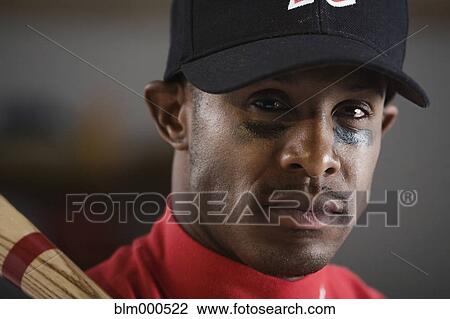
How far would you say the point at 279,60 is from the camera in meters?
0.58

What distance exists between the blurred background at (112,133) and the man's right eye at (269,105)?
0.41 feet

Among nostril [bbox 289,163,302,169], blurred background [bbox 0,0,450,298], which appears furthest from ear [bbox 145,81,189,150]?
nostril [bbox 289,163,302,169]

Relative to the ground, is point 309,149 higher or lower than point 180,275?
higher

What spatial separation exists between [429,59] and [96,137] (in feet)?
1.23

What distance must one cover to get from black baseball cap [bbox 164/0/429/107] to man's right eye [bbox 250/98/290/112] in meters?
0.05

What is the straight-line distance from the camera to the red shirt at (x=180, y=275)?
674 mm

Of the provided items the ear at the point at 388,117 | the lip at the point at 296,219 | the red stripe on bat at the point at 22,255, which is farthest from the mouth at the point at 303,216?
the red stripe on bat at the point at 22,255

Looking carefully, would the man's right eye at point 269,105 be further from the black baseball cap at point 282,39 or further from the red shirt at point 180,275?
the red shirt at point 180,275

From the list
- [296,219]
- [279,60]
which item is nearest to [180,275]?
[296,219]

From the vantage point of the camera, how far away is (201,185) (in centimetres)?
66

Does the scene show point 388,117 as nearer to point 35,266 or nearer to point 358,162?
point 358,162

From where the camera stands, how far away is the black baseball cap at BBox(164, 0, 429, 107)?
1.92 ft

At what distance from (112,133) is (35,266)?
162 millimetres
